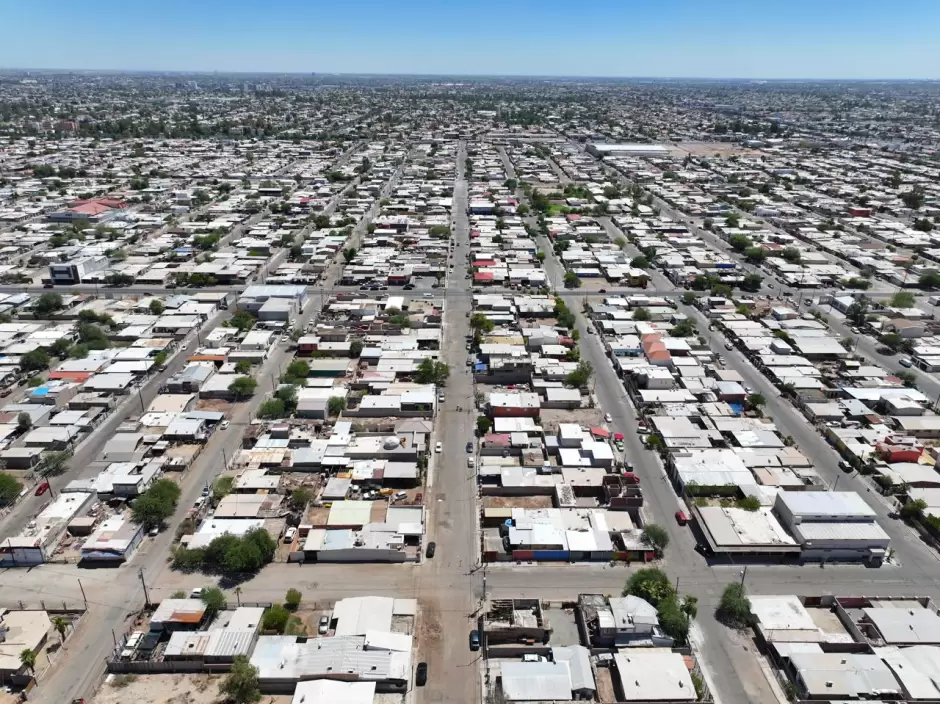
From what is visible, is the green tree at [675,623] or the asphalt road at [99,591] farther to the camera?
the green tree at [675,623]

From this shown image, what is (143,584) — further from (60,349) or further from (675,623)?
(60,349)

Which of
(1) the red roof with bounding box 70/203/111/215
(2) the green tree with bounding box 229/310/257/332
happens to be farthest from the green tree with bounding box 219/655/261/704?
(1) the red roof with bounding box 70/203/111/215

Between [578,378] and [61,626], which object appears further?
[578,378]

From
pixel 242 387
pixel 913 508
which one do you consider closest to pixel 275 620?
pixel 242 387

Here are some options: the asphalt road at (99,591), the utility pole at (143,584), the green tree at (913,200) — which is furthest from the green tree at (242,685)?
the green tree at (913,200)

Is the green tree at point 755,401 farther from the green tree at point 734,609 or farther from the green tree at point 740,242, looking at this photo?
the green tree at point 740,242

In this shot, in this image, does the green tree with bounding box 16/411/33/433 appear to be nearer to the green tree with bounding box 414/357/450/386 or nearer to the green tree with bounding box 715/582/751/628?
the green tree with bounding box 414/357/450/386
